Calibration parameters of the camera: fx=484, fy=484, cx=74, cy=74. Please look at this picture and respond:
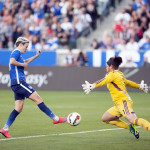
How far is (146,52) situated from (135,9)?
3562mm

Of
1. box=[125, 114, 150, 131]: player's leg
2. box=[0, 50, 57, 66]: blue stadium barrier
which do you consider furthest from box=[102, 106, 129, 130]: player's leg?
box=[0, 50, 57, 66]: blue stadium barrier

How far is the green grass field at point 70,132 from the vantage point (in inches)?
358

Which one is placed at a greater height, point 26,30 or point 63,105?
Answer: point 26,30

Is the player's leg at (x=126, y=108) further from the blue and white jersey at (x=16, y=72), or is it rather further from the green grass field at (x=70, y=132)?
the blue and white jersey at (x=16, y=72)

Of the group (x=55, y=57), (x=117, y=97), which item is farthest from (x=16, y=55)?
(x=55, y=57)

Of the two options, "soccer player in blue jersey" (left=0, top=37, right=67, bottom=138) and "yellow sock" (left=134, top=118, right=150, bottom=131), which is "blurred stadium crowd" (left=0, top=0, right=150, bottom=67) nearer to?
"soccer player in blue jersey" (left=0, top=37, right=67, bottom=138)

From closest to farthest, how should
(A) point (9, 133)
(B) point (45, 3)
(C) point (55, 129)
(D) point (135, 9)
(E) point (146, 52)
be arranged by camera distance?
(A) point (9, 133), (C) point (55, 129), (E) point (146, 52), (D) point (135, 9), (B) point (45, 3)

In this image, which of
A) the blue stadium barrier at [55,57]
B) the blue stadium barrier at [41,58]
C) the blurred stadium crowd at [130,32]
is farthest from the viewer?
the blue stadium barrier at [41,58]

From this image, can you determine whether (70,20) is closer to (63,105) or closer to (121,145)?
(63,105)

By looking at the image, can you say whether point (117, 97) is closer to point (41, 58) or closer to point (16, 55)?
point (16, 55)

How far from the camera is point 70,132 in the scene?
10.9m

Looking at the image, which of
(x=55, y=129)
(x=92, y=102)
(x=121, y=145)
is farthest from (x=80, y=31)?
(x=121, y=145)

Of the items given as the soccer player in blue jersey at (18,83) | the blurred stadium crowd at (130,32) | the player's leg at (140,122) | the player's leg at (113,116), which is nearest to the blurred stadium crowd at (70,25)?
the blurred stadium crowd at (130,32)

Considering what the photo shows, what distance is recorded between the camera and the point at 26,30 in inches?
1052
